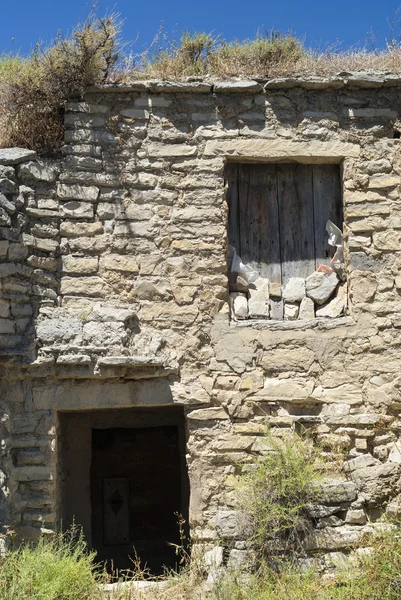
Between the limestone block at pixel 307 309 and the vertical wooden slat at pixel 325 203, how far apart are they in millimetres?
368

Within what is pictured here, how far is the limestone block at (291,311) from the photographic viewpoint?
622 cm

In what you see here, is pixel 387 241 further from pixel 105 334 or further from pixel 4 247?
pixel 4 247

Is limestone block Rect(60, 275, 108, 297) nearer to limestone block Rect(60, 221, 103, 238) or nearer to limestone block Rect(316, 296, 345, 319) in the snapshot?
limestone block Rect(60, 221, 103, 238)

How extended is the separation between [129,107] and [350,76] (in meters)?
1.90

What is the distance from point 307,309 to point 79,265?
194cm

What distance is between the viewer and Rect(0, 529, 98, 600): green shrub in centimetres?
461

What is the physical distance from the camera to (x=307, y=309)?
6191 mm

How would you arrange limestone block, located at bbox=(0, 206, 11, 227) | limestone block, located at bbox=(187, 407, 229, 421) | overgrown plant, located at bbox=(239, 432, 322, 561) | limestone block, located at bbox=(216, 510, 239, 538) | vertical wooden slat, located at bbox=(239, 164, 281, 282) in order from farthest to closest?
vertical wooden slat, located at bbox=(239, 164, 281, 282) < limestone block, located at bbox=(187, 407, 229, 421) < limestone block, located at bbox=(0, 206, 11, 227) < limestone block, located at bbox=(216, 510, 239, 538) < overgrown plant, located at bbox=(239, 432, 322, 561)

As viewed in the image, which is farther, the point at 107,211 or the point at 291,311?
the point at 291,311

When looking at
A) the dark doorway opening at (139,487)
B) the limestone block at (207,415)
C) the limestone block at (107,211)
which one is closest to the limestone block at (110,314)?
the limestone block at (107,211)

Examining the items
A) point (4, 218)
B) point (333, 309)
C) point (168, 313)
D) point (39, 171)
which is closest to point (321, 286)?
point (333, 309)

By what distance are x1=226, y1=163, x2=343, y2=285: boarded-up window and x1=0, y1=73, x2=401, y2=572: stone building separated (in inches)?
0.7

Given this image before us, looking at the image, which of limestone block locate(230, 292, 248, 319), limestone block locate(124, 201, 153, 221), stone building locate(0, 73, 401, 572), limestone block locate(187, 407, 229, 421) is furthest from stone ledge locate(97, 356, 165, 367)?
limestone block locate(124, 201, 153, 221)

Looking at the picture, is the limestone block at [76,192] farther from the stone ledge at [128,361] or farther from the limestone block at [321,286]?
the limestone block at [321,286]
